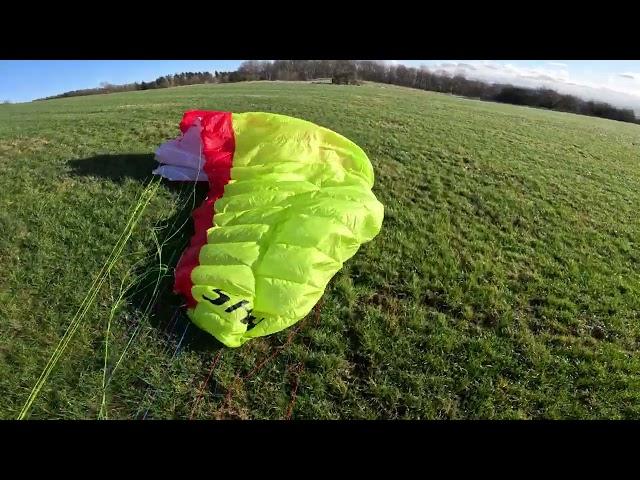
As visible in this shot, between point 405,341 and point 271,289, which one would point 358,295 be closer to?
point 405,341

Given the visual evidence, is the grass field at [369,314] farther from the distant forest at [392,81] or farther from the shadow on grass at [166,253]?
the distant forest at [392,81]

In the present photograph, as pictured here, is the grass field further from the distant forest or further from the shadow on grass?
the distant forest

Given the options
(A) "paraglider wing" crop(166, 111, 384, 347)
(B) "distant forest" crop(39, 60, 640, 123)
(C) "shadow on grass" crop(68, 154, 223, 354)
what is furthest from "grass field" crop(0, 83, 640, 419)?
(B) "distant forest" crop(39, 60, 640, 123)

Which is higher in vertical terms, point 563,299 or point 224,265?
point 224,265

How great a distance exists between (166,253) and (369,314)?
8.98 ft

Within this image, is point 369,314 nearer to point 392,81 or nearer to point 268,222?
point 268,222

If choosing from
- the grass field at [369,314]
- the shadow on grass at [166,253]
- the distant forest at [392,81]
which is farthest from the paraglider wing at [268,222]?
the distant forest at [392,81]

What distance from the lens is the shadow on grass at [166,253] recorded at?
4242mm

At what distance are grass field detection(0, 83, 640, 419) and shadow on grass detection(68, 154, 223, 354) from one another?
23mm

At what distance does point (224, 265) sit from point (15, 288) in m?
2.72

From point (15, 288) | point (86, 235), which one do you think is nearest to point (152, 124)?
point (86, 235)

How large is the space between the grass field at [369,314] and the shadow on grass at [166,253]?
2 centimetres

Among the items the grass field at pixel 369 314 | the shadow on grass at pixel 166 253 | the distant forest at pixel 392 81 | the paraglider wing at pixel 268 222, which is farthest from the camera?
the distant forest at pixel 392 81

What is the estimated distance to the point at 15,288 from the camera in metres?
4.82
